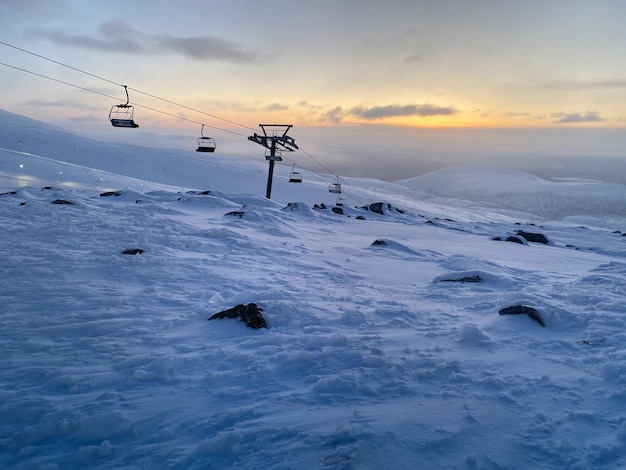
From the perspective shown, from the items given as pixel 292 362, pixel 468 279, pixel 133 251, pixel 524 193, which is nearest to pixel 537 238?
pixel 468 279

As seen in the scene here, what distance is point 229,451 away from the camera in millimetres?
3740

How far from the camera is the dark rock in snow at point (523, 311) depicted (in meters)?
7.10

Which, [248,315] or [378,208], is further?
[378,208]

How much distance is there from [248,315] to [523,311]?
A: 516 centimetres

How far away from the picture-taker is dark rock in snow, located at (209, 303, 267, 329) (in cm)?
672

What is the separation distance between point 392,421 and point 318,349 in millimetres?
1926

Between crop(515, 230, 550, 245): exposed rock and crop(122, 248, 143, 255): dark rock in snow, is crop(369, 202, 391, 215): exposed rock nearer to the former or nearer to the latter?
crop(515, 230, 550, 245): exposed rock

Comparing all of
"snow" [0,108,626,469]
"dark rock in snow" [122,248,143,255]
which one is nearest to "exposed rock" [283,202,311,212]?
"snow" [0,108,626,469]

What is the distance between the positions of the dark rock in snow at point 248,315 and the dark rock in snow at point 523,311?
4.63 meters

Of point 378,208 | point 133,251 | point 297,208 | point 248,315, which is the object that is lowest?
point 248,315

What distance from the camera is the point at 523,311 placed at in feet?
23.9

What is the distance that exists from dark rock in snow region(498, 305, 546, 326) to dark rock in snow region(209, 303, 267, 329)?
15.2ft

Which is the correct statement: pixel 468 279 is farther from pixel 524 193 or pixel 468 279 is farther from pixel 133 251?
pixel 524 193

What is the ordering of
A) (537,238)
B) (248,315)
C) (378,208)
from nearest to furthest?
(248,315)
(537,238)
(378,208)
